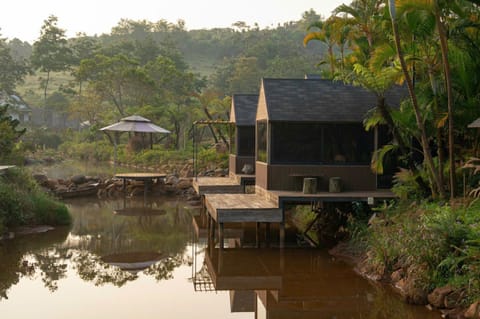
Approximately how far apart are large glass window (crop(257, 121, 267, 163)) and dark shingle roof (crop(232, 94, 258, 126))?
501 cm

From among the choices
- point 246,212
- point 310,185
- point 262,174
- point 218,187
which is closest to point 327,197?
point 310,185

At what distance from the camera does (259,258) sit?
46.1ft

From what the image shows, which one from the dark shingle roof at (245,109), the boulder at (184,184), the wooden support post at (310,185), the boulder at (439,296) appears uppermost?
the dark shingle roof at (245,109)

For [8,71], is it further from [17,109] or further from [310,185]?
[310,185]

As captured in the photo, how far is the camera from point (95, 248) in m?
15.6

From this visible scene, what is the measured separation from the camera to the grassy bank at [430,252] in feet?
31.2

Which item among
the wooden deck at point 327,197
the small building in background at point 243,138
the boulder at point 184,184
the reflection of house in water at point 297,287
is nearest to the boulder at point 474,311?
the reflection of house in water at point 297,287

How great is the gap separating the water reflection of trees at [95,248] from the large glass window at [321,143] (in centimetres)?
375

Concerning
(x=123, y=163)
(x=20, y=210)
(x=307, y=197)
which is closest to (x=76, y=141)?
(x=123, y=163)

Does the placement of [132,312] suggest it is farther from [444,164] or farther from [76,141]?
[76,141]

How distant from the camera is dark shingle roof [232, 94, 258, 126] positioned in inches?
907

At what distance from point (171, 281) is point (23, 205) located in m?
6.70

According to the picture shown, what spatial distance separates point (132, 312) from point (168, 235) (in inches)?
297

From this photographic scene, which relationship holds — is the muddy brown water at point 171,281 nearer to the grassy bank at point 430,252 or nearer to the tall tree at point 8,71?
the grassy bank at point 430,252
